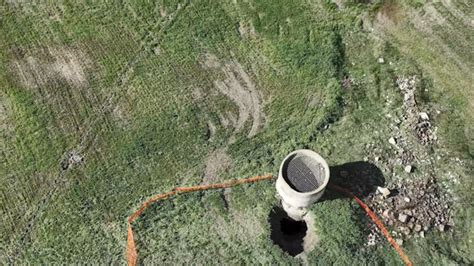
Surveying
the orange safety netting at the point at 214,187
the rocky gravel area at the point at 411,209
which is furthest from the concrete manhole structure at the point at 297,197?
the rocky gravel area at the point at 411,209

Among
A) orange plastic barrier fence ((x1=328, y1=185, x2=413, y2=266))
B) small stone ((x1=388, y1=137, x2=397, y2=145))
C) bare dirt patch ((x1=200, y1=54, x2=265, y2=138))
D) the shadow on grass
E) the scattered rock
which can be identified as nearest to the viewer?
orange plastic barrier fence ((x1=328, y1=185, x2=413, y2=266))

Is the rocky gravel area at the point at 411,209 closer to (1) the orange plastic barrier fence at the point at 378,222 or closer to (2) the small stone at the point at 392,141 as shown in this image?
(1) the orange plastic barrier fence at the point at 378,222

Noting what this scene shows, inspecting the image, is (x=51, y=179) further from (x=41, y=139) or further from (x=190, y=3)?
(x=190, y=3)

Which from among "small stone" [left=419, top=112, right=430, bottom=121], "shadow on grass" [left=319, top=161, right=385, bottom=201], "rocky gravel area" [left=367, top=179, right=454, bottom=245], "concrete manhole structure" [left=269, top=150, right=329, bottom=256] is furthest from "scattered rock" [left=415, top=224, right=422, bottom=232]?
"small stone" [left=419, top=112, right=430, bottom=121]

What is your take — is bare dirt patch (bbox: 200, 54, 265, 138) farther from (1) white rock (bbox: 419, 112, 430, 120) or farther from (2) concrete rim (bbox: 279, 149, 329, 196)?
(1) white rock (bbox: 419, 112, 430, 120)

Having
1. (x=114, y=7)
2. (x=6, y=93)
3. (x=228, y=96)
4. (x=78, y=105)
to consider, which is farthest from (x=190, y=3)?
(x=6, y=93)
